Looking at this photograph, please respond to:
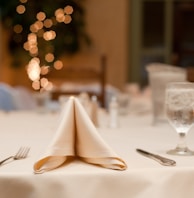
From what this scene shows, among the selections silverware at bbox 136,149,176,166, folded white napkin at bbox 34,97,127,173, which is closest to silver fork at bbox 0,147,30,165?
folded white napkin at bbox 34,97,127,173

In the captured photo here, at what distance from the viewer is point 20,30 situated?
6.94m

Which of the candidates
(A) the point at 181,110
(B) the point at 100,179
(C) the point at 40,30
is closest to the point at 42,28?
(C) the point at 40,30

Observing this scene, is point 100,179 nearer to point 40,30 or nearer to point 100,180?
point 100,180

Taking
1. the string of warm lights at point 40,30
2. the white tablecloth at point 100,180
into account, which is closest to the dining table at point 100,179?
the white tablecloth at point 100,180

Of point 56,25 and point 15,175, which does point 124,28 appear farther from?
point 15,175

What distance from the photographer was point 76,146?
143 cm

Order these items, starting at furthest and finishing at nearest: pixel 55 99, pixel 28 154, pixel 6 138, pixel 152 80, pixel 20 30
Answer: pixel 20 30, pixel 55 99, pixel 152 80, pixel 6 138, pixel 28 154

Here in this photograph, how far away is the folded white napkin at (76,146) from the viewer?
134cm

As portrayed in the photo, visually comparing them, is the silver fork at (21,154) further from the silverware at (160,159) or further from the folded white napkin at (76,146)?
the silverware at (160,159)

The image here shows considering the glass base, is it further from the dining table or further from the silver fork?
the silver fork

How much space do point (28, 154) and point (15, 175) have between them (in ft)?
0.77

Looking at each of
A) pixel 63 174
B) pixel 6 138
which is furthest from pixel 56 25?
pixel 63 174

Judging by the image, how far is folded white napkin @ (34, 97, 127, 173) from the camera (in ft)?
4.40

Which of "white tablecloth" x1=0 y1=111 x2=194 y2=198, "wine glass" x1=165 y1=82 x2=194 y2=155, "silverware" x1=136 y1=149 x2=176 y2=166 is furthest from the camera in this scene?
"wine glass" x1=165 y1=82 x2=194 y2=155
